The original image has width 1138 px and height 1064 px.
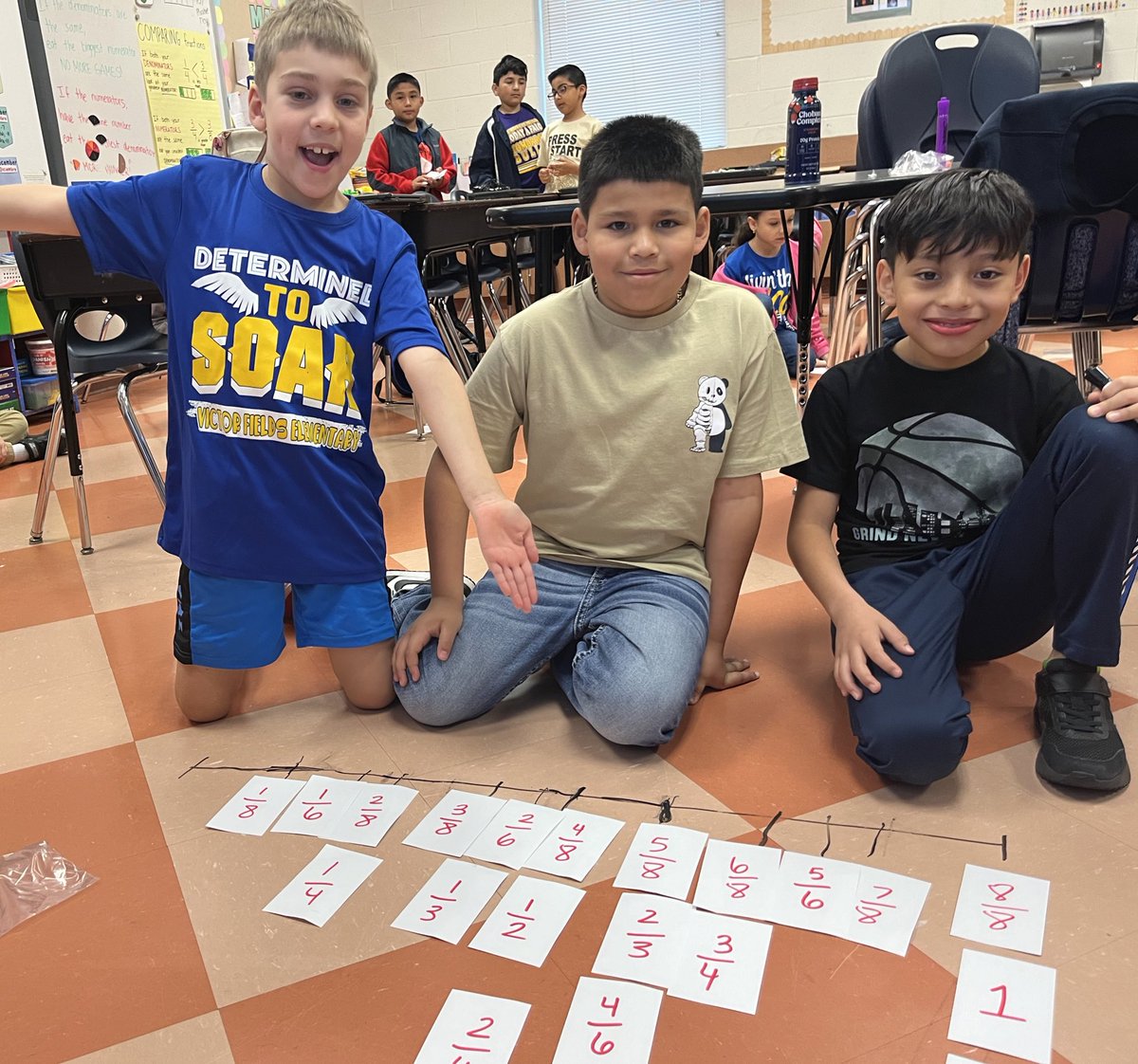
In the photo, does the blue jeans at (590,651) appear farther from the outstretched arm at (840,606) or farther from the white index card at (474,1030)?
the white index card at (474,1030)

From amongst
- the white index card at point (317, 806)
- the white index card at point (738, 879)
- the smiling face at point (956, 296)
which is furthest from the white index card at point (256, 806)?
the smiling face at point (956, 296)

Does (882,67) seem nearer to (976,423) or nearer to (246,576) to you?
(976,423)

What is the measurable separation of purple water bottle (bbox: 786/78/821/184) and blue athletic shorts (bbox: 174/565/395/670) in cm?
134

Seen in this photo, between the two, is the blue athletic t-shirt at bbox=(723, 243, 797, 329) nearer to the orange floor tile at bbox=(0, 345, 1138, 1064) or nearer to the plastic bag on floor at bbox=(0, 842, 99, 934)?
the orange floor tile at bbox=(0, 345, 1138, 1064)

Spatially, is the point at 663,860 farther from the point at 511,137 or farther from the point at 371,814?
the point at 511,137

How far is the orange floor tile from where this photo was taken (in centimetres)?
87

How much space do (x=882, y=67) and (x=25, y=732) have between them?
8.52 feet

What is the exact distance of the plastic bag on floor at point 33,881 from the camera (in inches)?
41.8

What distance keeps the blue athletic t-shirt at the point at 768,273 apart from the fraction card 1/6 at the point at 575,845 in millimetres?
2625

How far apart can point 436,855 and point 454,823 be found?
2.2 inches

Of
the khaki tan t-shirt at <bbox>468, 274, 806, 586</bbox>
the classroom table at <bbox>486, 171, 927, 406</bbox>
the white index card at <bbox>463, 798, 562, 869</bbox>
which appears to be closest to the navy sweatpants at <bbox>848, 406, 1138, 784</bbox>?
the khaki tan t-shirt at <bbox>468, 274, 806, 586</bbox>

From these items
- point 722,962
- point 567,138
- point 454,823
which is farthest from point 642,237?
point 567,138

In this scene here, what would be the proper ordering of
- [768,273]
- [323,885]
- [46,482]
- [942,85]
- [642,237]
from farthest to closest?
[768,273] → [942,85] → [46,482] → [642,237] → [323,885]

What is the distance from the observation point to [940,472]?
4.49 ft
